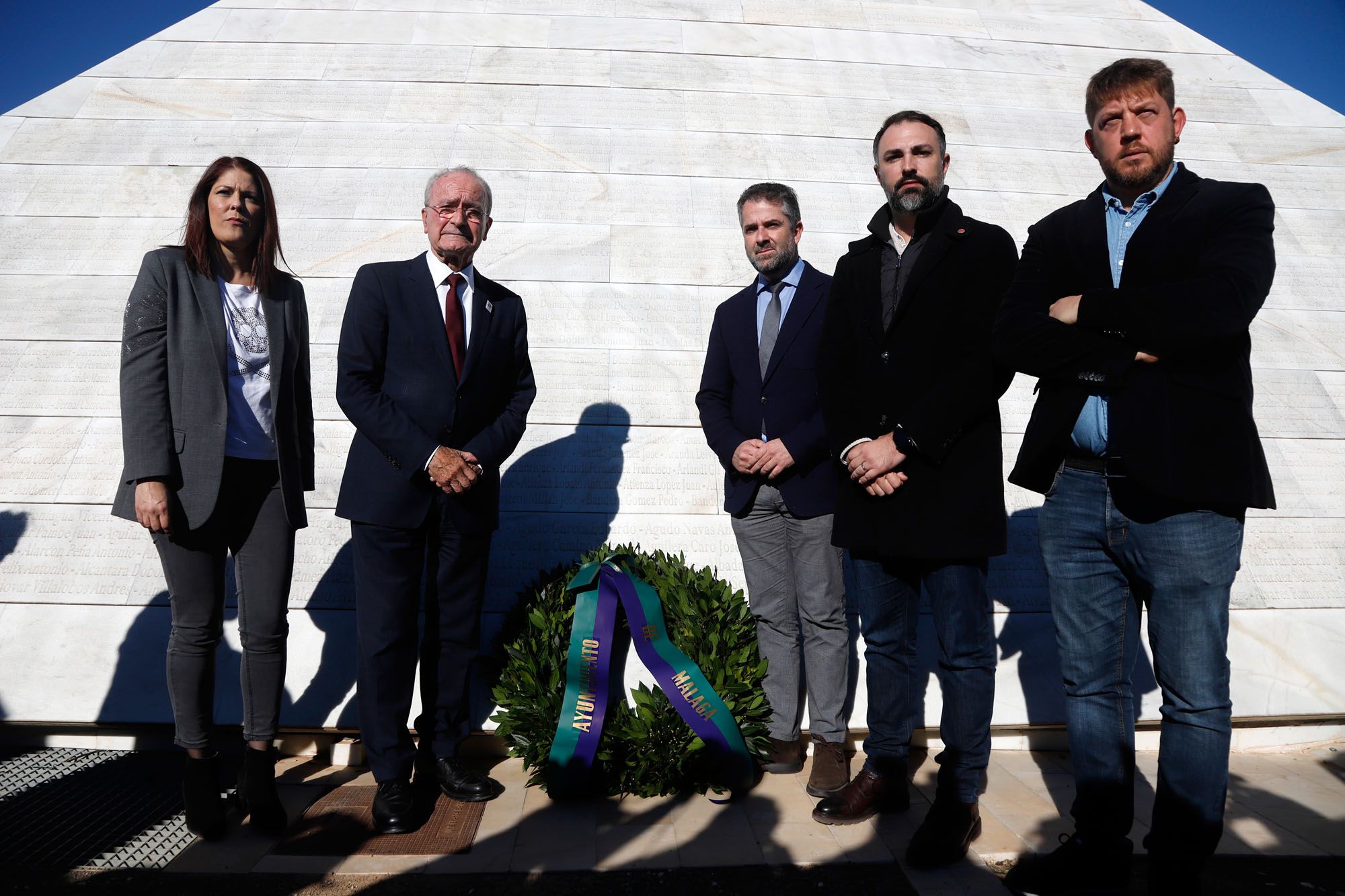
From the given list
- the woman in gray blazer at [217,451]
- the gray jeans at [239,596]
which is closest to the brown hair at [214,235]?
the woman in gray blazer at [217,451]

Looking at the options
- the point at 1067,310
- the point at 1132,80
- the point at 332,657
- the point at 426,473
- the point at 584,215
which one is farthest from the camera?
the point at 584,215

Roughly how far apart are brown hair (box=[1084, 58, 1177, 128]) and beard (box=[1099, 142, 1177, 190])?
13 centimetres

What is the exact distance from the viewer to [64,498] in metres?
4.50

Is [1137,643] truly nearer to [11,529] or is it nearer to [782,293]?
[782,293]

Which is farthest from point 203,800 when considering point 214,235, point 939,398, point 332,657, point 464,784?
point 939,398

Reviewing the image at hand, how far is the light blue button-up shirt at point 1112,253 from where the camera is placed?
102 inches

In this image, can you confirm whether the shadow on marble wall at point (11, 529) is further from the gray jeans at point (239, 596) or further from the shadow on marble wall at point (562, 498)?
the shadow on marble wall at point (562, 498)

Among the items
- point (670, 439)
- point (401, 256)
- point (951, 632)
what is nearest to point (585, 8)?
point (401, 256)

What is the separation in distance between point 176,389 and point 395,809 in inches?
67.7

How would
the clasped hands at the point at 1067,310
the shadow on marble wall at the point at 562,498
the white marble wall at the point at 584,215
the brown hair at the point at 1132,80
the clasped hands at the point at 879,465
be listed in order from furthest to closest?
1. the shadow on marble wall at the point at 562,498
2. the white marble wall at the point at 584,215
3. the clasped hands at the point at 879,465
4. the clasped hands at the point at 1067,310
5. the brown hair at the point at 1132,80

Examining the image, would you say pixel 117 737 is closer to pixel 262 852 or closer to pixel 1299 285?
pixel 262 852

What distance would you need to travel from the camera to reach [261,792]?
3111 mm

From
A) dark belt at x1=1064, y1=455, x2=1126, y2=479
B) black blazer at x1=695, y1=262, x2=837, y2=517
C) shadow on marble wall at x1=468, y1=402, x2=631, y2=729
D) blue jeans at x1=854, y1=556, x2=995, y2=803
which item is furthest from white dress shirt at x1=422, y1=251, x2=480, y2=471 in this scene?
dark belt at x1=1064, y1=455, x2=1126, y2=479

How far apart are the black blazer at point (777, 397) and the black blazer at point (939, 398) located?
1.03 ft
